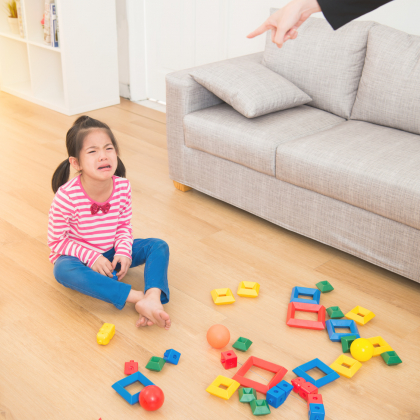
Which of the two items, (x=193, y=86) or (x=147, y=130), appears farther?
(x=147, y=130)

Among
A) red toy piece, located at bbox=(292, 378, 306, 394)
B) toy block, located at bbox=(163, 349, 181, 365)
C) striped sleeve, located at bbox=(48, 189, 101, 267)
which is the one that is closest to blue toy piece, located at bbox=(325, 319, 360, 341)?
red toy piece, located at bbox=(292, 378, 306, 394)

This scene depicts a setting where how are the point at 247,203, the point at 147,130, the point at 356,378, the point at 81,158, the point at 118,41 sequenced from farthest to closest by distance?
the point at 118,41, the point at 147,130, the point at 247,203, the point at 81,158, the point at 356,378

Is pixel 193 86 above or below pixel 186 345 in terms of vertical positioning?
above

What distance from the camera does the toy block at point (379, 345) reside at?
1.56 metres

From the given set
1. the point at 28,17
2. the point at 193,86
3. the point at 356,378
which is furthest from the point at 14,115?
the point at 356,378

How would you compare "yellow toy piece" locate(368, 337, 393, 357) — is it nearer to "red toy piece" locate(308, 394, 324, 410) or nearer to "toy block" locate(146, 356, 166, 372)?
"red toy piece" locate(308, 394, 324, 410)

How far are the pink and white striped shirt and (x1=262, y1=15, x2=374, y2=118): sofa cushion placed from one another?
1.10 meters

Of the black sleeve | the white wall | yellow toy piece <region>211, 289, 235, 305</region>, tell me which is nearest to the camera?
the black sleeve

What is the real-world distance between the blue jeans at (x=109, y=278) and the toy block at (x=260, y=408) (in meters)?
0.50

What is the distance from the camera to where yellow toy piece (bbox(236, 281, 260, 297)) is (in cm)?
181

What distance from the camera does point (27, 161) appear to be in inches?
113

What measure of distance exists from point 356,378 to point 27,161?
2122 millimetres

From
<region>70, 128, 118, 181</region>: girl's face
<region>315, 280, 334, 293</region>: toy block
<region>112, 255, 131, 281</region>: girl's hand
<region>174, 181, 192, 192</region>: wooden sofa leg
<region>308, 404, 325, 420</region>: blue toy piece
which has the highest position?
<region>70, 128, 118, 181</region>: girl's face

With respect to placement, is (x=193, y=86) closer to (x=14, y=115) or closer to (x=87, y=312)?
(x=87, y=312)
